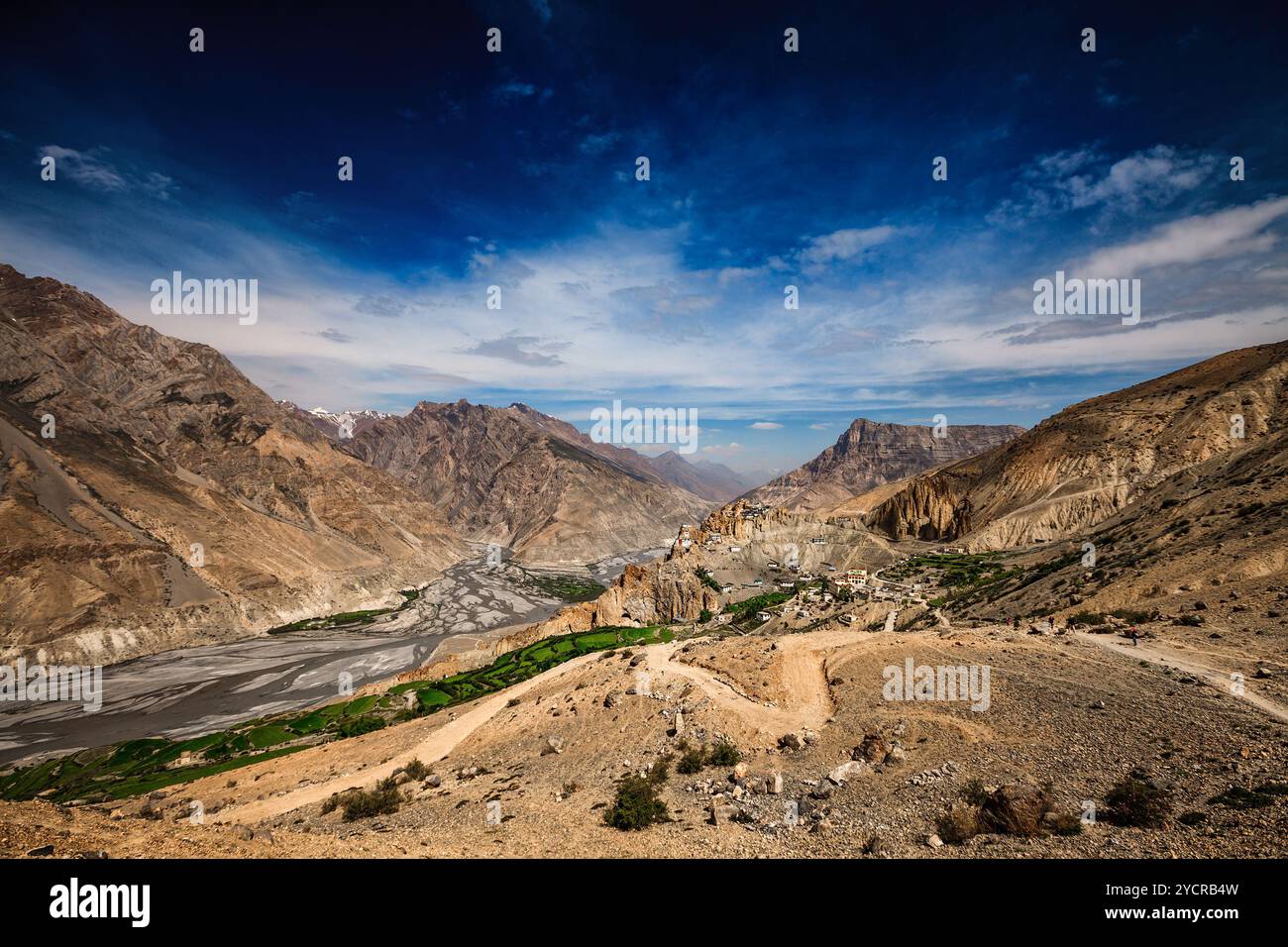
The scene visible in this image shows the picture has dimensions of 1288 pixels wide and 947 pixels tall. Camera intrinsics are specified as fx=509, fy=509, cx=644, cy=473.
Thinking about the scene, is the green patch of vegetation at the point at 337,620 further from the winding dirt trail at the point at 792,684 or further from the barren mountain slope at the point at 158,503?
the winding dirt trail at the point at 792,684

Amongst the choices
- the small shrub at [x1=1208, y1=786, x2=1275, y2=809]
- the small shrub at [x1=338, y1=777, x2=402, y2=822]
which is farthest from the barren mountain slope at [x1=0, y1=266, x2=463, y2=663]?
the small shrub at [x1=1208, y1=786, x2=1275, y2=809]

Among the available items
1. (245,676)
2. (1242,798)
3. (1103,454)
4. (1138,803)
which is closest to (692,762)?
(1138,803)

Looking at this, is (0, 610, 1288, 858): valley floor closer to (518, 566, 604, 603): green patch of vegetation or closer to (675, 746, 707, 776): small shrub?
(675, 746, 707, 776): small shrub

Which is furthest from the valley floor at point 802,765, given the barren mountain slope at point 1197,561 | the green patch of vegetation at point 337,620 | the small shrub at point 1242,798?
the green patch of vegetation at point 337,620

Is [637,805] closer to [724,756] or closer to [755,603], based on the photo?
[724,756]
